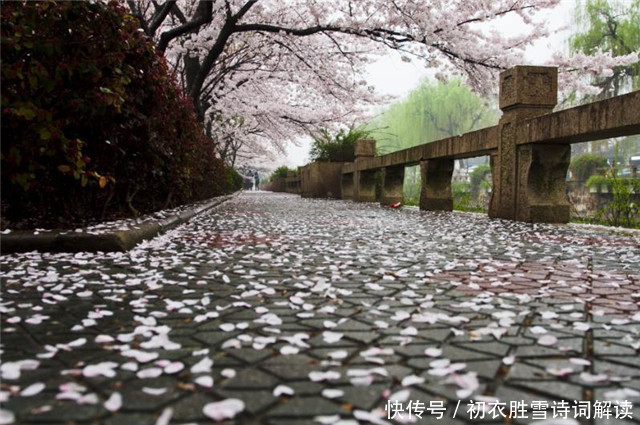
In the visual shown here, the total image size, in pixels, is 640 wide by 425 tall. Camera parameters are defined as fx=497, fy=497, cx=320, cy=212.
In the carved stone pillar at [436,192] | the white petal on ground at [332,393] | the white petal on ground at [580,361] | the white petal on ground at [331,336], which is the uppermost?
the carved stone pillar at [436,192]

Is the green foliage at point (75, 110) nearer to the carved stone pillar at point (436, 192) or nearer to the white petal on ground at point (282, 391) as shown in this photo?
the white petal on ground at point (282, 391)

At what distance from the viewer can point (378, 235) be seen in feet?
21.7

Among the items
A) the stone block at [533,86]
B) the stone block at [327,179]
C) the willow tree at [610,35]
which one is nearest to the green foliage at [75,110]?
the stone block at [533,86]

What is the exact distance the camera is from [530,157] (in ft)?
25.1

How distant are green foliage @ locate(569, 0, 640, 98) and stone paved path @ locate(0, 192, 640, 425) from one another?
23.9 m

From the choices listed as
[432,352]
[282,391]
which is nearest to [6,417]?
[282,391]

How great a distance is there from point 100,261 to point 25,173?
3.78ft

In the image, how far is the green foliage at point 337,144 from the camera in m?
20.6

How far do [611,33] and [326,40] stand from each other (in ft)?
55.5

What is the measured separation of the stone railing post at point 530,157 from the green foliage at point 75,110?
17.9ft

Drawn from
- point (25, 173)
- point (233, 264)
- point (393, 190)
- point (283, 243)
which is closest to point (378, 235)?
point (283, 243)

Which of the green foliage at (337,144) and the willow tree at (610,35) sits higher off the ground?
the willow tree at (610,35)

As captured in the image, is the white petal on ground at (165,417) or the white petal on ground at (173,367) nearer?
the white petal on ground at (165,417)

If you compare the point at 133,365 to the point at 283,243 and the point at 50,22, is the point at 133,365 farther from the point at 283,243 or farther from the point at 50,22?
the point at 50,22
